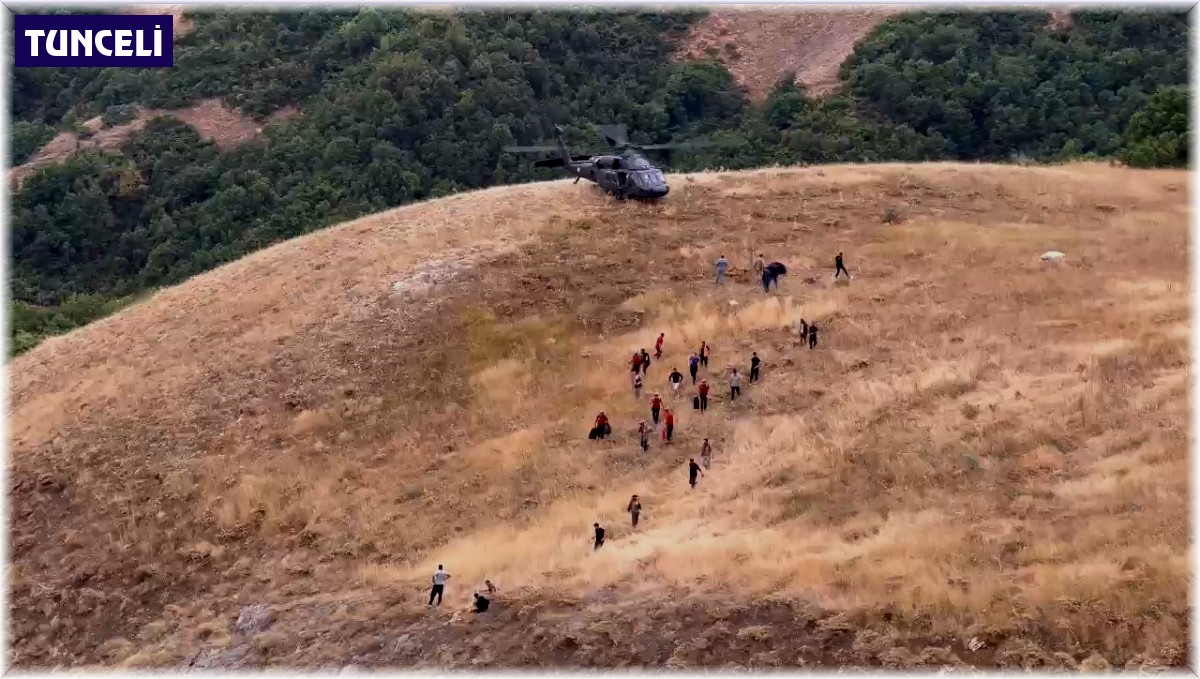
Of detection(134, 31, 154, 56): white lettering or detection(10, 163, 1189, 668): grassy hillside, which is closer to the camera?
detection(10, 163, 1189, 668): grassy hillside

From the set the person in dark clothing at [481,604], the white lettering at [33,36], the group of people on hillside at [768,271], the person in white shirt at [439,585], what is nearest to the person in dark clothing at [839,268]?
the group of people on hillside at [768,271]

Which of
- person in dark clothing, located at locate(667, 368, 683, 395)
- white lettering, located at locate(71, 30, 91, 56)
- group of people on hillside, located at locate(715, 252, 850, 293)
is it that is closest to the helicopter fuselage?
group of people on hillside, located at locate(715, 252, 850, 293)

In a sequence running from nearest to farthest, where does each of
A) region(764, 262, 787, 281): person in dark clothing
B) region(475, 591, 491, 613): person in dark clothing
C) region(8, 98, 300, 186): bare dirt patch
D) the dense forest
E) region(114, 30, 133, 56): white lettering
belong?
region(475, 591, 491, 613): person in dark clothing
region(114, 30, 133, 56): white lettering
region(764, 262, 787, 281): person in dark clothing
the dense forest
region(8, 98, 300, 186): bare dirt patch

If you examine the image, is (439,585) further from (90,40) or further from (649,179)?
(649,179)

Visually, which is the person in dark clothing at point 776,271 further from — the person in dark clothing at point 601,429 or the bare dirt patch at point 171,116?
the bare dirt patch at point 171,116

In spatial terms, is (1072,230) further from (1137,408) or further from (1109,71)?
(1109,71)

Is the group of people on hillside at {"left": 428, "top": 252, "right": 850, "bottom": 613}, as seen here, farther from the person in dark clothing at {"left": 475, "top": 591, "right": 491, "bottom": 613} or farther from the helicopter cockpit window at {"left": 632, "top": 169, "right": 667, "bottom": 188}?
the helicopter cockpit window at {"left": 632, "top": 169, "right": 667, "bottom": 188}

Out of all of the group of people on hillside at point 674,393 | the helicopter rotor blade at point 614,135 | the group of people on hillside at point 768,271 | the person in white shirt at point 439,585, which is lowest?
the person in white shirt at point 439,585
